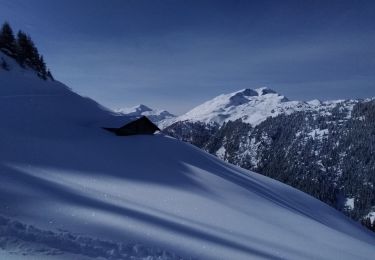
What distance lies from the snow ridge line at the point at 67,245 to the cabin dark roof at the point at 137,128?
26279 millimetres

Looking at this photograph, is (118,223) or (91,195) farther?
(91,195)

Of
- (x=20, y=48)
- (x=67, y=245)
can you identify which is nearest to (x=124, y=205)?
(x=67, y=245)

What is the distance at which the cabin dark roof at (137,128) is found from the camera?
36.6 metres

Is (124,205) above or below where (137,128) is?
below

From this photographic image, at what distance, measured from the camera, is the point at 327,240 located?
20109 millimetres

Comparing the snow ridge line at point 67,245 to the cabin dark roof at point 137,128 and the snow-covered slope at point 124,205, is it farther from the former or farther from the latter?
the cabin dark roof at point 137,128

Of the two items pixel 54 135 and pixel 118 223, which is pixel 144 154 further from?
pixel 118 223

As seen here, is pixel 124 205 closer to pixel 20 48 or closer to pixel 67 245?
pixel 67 245

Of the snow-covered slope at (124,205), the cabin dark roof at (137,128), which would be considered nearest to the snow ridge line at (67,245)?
the snow-covered slope at (124,205)

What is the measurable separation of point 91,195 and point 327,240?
14.1 m

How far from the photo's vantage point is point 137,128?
128 feet

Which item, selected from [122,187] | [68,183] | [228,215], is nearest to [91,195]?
[68,183]

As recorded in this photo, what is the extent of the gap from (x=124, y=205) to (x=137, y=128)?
23.9 m

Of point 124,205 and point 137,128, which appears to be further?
point 137,128
